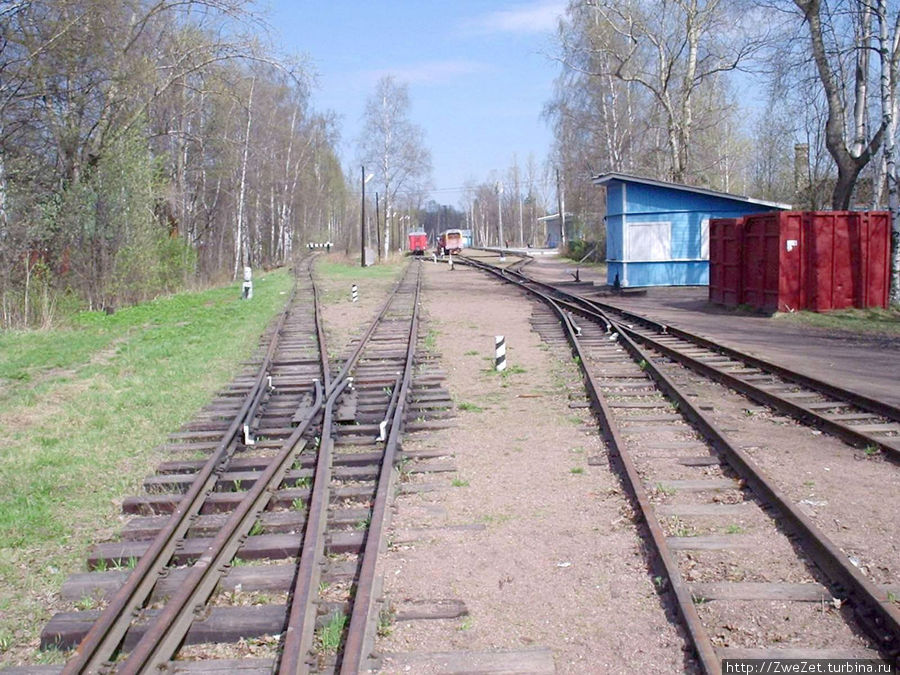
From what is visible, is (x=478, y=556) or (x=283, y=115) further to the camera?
(x=283, y=115)

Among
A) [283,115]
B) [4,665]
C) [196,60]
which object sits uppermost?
[283,115]

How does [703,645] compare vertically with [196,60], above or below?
below

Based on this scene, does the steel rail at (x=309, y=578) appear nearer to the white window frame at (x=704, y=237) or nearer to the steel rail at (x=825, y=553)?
the steel rail at (x=825, y=553)

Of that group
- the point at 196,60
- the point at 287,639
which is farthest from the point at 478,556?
the point at 196,60

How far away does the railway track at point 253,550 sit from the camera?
14.0 feet

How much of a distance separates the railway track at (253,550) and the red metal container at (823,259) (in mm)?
12164

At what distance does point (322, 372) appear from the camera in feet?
40.5

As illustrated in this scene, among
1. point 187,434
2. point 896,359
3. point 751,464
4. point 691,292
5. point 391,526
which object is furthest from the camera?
point 691,292

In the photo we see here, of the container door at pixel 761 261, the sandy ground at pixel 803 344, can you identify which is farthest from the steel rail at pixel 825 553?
the container door at pixel 761 261

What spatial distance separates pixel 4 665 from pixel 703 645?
10.9ft

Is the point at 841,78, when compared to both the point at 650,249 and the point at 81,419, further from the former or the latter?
the point at 81,419

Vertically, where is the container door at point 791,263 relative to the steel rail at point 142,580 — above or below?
above

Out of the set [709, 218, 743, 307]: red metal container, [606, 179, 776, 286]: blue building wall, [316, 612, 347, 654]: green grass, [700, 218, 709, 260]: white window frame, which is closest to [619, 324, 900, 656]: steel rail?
[316, 612, 347, 654]: green grass

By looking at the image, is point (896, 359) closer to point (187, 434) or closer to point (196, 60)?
point (187, 434)
